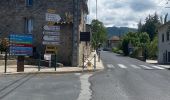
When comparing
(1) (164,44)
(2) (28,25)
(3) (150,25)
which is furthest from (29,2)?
(3) (150,25)

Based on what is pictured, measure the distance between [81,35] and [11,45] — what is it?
9663 mm

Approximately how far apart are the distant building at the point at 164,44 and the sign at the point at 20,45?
1262 inches

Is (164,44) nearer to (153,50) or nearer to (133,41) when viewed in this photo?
(153,50)

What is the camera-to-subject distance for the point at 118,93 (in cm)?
1600

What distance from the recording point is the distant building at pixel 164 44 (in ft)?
186

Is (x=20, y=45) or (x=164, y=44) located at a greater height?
(x=164, y=44)

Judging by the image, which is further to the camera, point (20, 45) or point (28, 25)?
point (28, 25)

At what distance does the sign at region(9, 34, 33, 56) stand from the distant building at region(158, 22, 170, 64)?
3205 centimetres

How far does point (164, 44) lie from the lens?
58.9 m

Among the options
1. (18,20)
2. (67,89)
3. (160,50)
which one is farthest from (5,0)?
(160,50)

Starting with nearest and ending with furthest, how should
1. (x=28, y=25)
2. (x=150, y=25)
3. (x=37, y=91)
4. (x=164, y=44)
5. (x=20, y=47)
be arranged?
1. (x=37, y=91)
2. (x=20, y=47)
3. (x=28, y=25)
4. (x=164, y=44)
5. (x=150, y=25)

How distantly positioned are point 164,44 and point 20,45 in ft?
119

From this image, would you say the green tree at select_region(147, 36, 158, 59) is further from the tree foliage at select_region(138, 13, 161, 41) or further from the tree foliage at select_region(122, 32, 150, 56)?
the tree foliage at select_region(138, 13, 161, 41)

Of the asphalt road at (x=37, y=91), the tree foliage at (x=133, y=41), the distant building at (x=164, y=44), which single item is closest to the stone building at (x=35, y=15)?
the asphalt road at (x=37, y=91)
